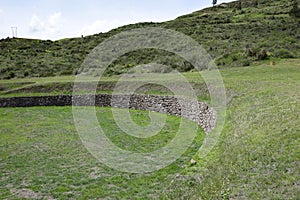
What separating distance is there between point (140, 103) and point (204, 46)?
19.6 metres

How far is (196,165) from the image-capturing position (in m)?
10.2

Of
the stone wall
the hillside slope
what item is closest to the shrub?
the hillside slope

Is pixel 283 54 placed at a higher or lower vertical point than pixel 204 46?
lower

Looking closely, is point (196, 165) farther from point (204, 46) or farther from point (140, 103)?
point (204, 46)

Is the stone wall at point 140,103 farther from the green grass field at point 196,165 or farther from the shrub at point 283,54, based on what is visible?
the shrub at point 283,54

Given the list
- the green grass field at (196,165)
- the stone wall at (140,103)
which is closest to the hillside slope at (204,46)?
the stone wall at (140,103)

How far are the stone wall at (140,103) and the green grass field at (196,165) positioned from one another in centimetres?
137

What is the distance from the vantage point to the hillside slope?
3231cm

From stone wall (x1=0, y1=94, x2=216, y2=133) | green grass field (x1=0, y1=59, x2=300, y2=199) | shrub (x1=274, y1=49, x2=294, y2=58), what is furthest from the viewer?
shrub (x1=274, y1=49, x2=294, y2=58)

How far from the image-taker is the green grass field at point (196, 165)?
7555mm

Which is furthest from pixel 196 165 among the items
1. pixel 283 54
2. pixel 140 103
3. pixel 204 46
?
pixel 204 46

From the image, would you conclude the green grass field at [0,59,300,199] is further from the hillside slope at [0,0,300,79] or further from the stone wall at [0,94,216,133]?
the hillside slope at [0,0,300,79]

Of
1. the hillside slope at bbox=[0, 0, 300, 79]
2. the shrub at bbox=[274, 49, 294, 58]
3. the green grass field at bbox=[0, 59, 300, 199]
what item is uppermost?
the hillside slope at bbox=[0, 0, 300, 79]

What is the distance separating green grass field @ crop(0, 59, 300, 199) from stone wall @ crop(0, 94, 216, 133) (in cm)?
137
